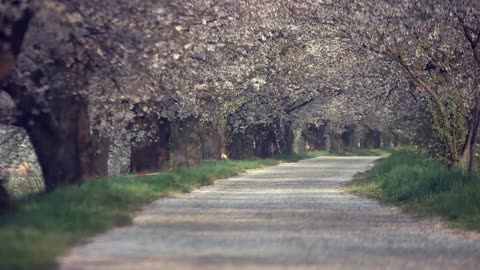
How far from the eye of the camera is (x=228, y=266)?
12.6 m

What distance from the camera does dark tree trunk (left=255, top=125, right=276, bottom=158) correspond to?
65.1m

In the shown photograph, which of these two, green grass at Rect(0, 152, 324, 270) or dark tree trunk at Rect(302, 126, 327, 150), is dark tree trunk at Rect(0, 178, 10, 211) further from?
dark tree trunk at Rect(302, 126, 327, 150)

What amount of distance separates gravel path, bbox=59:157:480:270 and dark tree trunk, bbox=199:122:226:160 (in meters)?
27.6

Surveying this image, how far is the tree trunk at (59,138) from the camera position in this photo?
77.5ft

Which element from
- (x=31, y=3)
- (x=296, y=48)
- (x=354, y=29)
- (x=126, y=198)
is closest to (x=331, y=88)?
(x=296, y=48)

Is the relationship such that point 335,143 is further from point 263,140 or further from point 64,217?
point 64,217

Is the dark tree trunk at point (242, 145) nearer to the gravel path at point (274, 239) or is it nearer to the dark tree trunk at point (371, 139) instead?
the gravel path at point (274, 239)

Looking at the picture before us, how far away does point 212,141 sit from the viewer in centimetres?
5594

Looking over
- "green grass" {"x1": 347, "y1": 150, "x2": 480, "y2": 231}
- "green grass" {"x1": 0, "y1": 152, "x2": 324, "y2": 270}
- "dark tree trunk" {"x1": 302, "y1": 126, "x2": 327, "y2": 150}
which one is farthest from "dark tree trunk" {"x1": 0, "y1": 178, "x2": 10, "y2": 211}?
"dark tree trunk" {"x1": 302, "y1": 126, "x2": 327, "y2": 150}

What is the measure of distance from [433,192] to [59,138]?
9274 mm

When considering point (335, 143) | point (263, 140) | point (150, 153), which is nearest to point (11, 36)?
point (150, 153)

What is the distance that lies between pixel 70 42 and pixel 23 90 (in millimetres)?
2404

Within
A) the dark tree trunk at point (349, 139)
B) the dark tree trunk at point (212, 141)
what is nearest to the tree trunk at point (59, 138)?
the dark tree trunk at point (212, 141)

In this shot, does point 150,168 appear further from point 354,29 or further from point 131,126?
point 354,29
